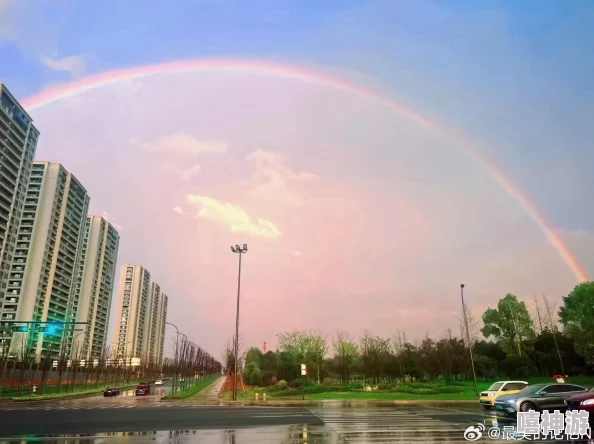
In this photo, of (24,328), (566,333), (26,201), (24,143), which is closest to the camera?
(24,328)

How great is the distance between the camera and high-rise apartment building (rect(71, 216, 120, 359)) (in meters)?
126

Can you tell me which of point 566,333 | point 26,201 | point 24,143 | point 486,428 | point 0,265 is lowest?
point 486,428

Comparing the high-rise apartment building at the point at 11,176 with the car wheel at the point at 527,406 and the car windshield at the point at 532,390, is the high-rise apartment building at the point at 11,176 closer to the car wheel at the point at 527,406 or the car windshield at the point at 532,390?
the car windshield at the point at 532,390

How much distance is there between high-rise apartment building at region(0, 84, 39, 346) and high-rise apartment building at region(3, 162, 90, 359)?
1737 mm

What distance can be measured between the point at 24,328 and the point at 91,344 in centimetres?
10452

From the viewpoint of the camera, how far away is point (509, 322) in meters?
72.4

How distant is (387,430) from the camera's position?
51.2 feet

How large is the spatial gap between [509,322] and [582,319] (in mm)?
16729

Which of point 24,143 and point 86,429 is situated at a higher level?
point 24,143

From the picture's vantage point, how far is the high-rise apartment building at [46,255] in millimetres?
97750

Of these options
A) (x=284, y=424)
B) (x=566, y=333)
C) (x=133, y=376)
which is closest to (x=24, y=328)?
(x=284, y=424)

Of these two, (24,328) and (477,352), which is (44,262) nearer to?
(24,328)

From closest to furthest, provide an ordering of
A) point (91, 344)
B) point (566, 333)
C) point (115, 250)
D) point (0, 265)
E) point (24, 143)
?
point (566, 333)
point (0, 265)
point (24, 143)
point (91, 344)
point (115, 250)

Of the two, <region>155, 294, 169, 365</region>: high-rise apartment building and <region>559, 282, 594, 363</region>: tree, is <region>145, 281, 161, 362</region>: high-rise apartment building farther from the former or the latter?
<region>559, 282, 594, 363</region>: tree
